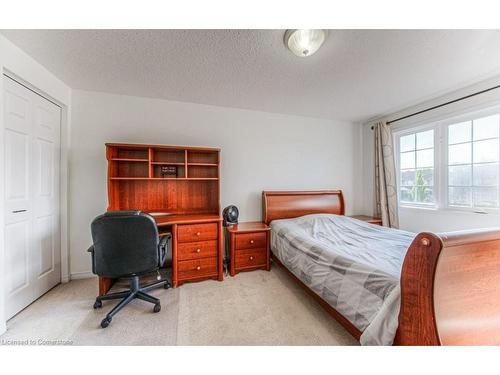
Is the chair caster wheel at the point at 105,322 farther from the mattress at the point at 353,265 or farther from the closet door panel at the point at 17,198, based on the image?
the mattress at the point at 353,265

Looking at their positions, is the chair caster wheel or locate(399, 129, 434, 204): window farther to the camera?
locate(399, 129, 434, 204): window

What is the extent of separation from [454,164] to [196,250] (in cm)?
321

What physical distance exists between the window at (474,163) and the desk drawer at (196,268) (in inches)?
117

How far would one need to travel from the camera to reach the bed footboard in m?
0.83

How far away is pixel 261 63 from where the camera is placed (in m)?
1.69

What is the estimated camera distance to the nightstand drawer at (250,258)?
2.33 meters

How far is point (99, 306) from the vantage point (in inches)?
67.2

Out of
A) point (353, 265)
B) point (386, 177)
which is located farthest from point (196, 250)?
point (386, 177)

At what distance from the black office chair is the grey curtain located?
308 centimetres

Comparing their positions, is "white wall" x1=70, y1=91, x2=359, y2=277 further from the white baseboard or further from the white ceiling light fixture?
the white ceiling light fixture

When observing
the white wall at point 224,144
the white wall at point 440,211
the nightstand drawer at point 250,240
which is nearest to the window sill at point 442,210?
the white wall at point 440,211

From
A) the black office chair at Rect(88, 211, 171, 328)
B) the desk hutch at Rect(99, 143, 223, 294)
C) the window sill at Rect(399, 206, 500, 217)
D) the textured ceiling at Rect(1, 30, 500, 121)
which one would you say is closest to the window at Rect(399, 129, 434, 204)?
the window sill at Rect(399, 206, 500, 217)

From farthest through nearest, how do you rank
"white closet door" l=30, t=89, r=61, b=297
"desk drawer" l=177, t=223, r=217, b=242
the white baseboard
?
the white baseboard < "desk drawer" l=177, t=223, r=217, b=242 < "white closet door" l=30, t=89, r=61, b=297
